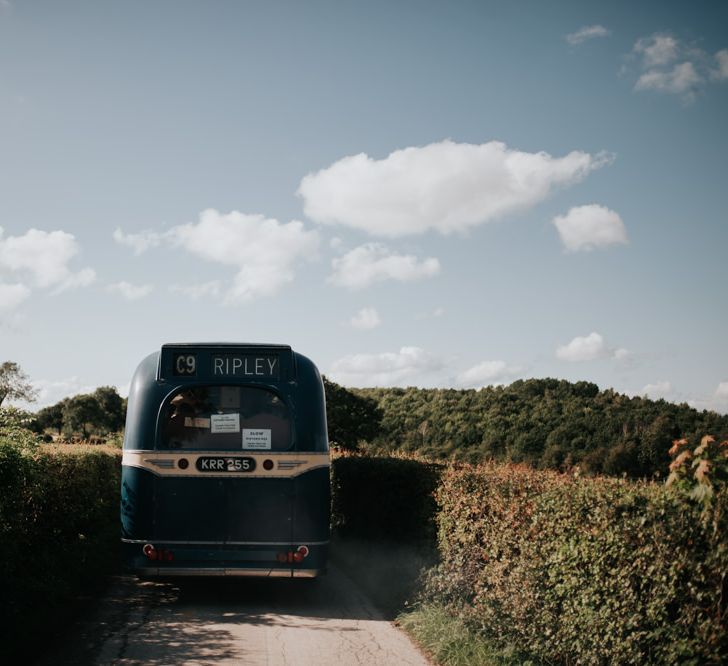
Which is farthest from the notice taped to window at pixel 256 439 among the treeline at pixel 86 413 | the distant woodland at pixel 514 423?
the treeline at pixel 86 413

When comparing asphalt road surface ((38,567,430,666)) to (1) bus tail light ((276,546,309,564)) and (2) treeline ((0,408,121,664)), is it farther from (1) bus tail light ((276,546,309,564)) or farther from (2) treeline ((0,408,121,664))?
(1) bus tail light ((276,546,309,564))

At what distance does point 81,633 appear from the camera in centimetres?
775

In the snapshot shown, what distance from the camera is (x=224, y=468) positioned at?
8.95m

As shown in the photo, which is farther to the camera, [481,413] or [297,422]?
[481,413]

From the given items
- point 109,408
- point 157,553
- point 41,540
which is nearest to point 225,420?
point 157,553

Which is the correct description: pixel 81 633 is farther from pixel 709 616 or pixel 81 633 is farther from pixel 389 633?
pixel 709 616

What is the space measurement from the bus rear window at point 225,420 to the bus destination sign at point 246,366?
6.9 inches

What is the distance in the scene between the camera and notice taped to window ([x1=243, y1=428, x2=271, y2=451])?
9.05 meters

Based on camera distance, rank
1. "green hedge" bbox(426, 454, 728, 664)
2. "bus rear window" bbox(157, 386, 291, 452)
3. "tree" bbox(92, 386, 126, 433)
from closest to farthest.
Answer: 1. "green hedge" bbox(426, 454, 728, 664)
2. "bus rear window" bbox(157, 386, 291, 452)
3. "tree" bbox(92, 386, 126, 433)

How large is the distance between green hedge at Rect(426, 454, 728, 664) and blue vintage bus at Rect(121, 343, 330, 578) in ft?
6.62

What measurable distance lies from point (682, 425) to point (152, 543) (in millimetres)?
25348

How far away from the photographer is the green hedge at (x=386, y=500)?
32.2 feet

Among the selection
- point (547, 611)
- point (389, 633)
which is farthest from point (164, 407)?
point (547, 611)

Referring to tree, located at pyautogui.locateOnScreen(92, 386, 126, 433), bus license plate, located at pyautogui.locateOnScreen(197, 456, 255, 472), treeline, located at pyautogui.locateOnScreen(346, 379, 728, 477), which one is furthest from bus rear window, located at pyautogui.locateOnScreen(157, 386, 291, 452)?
tree, located at pyautogui.locateOnScreen(92, 386, 126, 433)
